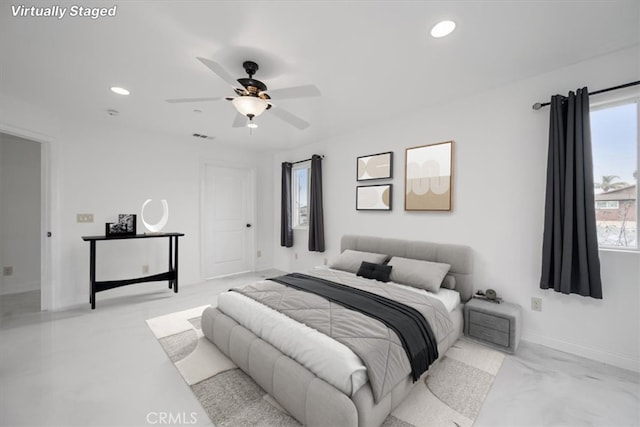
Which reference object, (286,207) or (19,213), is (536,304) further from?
(19,213)

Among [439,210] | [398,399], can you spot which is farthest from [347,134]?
[398,399]

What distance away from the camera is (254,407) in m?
1.72

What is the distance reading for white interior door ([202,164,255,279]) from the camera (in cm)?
483

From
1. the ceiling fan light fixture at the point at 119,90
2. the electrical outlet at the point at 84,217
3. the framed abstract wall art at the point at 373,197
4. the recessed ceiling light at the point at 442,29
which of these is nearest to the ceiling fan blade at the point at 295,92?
the recessed ceiling light at the point at 442,29

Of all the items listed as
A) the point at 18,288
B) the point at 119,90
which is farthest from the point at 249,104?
the point at 18,288

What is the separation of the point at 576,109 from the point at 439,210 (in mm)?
1464

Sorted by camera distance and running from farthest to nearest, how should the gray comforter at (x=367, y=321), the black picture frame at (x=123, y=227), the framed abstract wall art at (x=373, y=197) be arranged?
1. the framed abstract wall art at (x=373, y=197)
2. the black picture frame at (x=123, y=227)
3. the gray comforter at (x=367, y=321)

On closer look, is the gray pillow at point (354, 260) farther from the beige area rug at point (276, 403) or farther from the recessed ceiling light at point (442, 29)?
the recessed ceiling light at point (442, 29)

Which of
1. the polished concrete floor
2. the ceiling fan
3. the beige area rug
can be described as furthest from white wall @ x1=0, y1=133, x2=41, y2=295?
the ceiling fan

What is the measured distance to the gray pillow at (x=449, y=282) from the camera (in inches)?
113

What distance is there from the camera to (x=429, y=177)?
325 cm

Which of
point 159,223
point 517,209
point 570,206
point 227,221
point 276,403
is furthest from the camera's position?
point 227,221

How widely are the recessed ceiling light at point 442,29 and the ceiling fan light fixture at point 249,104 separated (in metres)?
1.34

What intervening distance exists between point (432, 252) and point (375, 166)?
4.71ft
